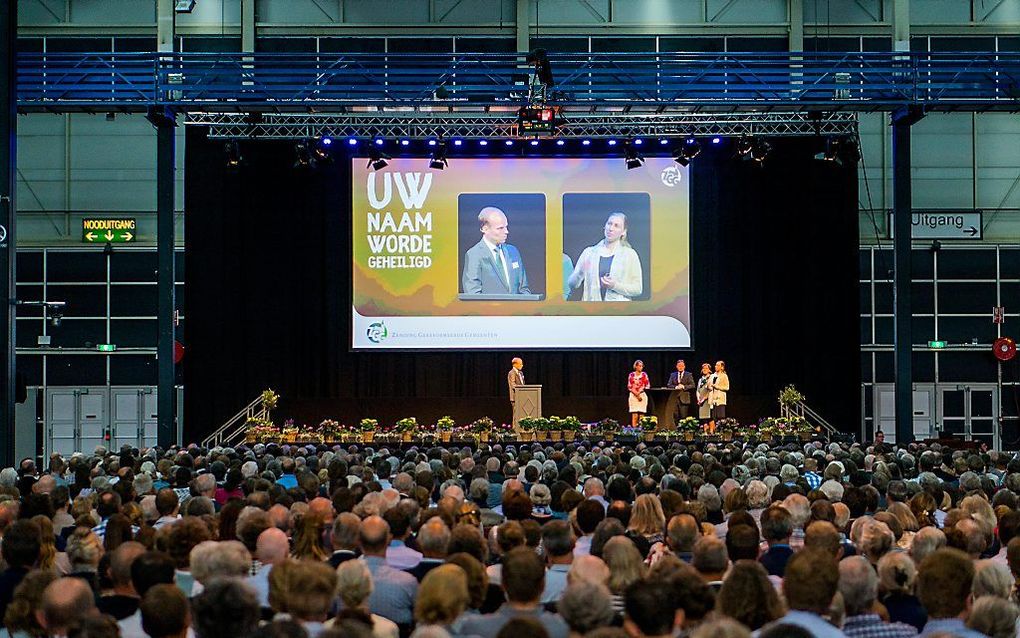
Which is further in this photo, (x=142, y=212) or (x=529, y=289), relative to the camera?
(x=142, y=212)

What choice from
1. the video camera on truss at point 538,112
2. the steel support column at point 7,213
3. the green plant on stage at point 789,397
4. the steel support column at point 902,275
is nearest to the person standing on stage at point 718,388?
the green plant on stage at point 789,397

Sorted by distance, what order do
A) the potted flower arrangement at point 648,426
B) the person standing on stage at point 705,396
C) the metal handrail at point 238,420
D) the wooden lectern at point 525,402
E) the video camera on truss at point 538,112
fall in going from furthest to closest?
the metal handrail at point 238,420, the person standing on stage at point 705,396, the wooden lectern at point 525,402, the potted flower arrangement at point 648,426, the video camera on truss at point 538,112

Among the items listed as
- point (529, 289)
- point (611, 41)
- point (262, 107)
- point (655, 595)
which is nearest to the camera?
point (655, 595)

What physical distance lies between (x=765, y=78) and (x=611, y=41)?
22.8 feet

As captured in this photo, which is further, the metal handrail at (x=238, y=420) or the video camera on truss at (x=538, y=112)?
the metal handrail at (x=238, y=420)

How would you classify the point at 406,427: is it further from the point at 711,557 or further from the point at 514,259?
the point at 711,557

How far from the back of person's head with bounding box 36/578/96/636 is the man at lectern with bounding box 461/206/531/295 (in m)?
19.9

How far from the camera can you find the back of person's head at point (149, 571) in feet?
17.3

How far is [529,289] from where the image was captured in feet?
80.7

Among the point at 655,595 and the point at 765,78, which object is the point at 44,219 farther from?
the point at 655,595

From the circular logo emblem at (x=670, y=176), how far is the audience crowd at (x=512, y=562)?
14.1m

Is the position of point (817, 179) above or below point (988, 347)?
above

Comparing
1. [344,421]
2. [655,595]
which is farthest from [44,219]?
[655,595]

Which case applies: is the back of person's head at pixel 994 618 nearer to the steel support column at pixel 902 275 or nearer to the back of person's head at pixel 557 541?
the back of person's head at pixel 557 541
